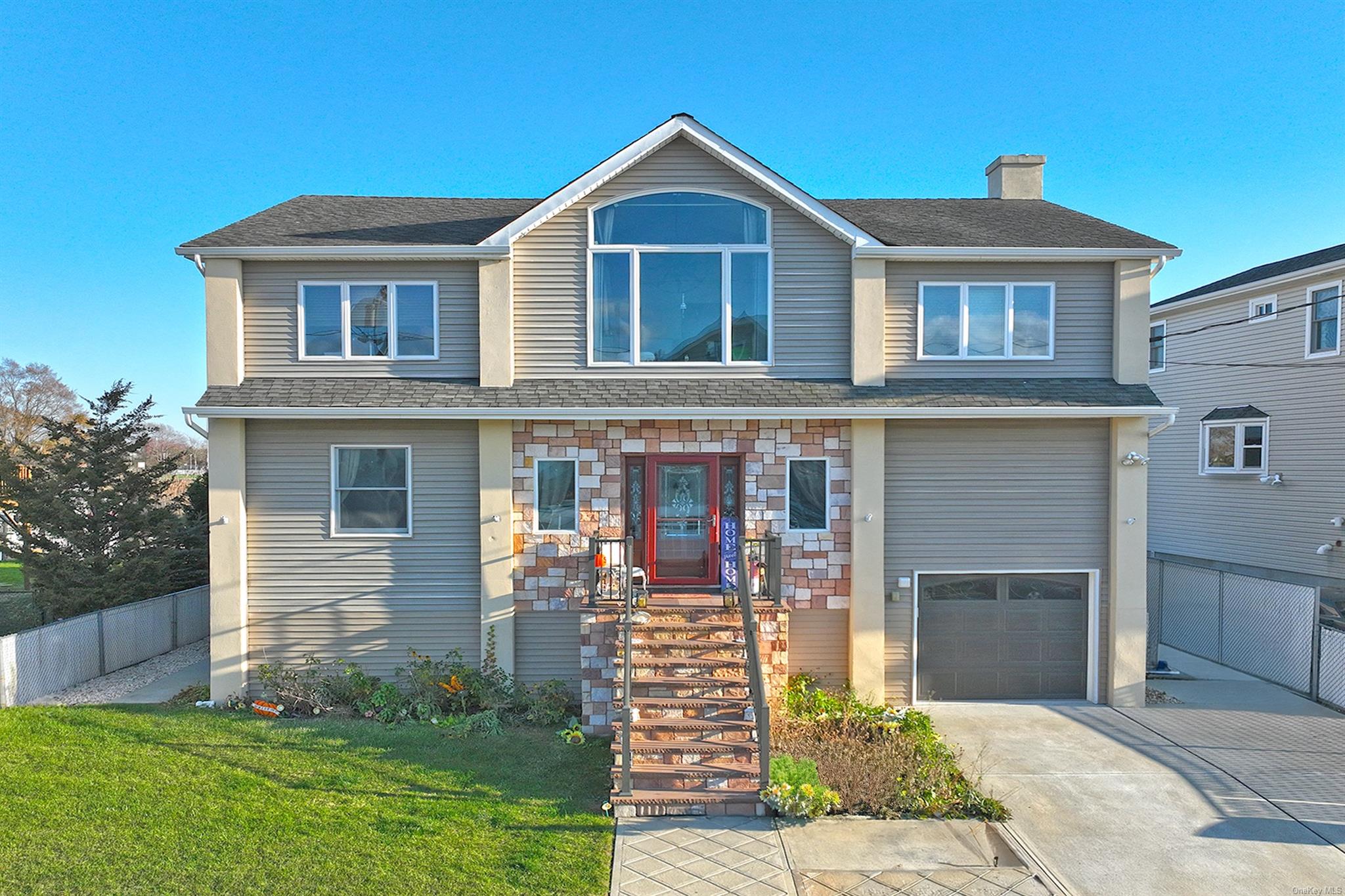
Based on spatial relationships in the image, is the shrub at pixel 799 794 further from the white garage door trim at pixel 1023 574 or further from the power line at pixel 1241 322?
the power line at pixel 1241 322

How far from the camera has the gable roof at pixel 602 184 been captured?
405 inches

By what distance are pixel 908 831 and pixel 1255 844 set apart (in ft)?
10.6

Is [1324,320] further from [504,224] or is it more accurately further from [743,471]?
[504,224]

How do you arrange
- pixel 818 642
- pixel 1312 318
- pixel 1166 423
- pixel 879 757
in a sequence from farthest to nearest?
pixel 1312 318
pixel 818 642
pixel 1166 423
pixel 879 757

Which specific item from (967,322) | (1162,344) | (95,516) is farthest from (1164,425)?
(95,516)

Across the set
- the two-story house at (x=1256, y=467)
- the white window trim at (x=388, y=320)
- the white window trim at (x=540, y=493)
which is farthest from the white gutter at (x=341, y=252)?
the two-story house at (x=1256, y=467)

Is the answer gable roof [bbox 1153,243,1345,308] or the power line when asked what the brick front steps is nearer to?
the power line

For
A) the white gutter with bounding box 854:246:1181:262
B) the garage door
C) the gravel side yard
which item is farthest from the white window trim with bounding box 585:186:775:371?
the gravel side yard

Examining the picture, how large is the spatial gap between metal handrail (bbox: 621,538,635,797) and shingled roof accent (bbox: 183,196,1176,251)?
219 inches

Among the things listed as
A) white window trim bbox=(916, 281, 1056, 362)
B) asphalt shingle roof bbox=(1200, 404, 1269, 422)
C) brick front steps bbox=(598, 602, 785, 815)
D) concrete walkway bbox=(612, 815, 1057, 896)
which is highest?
white window trim bbox=(916, 281, 1056, 362)

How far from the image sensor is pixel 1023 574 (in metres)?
10.7

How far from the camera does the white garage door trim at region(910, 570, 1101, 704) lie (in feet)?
34.6

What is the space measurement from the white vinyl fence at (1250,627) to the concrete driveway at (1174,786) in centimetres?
58

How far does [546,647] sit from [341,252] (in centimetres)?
650
